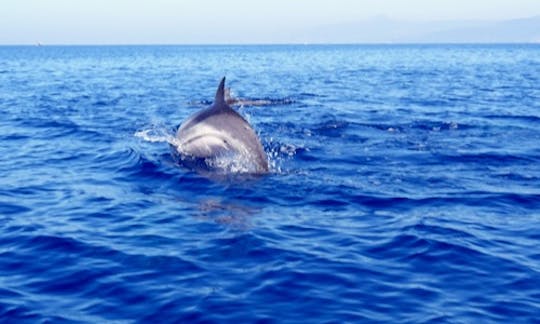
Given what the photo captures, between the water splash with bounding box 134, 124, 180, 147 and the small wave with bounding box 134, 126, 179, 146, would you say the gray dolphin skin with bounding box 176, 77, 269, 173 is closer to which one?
the water splash with bounding box 134, 124, 180, 147

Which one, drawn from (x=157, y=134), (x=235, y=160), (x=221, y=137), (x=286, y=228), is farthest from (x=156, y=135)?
(x=286, y=228)

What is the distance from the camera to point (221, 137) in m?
17.2

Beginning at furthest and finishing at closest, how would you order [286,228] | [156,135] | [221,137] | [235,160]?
[156,135]
[221,137]
[235,160]
[286,228]

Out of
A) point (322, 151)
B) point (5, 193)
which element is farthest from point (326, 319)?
point (322, 151)

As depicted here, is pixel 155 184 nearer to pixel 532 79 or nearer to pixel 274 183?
pixel 274 183

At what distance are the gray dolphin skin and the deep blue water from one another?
28.3 inches

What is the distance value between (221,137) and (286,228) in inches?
221

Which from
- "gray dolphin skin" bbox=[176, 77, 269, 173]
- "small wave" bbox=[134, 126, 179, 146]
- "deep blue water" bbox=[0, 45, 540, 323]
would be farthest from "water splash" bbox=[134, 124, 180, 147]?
"gray dolphin skin" bbox=[176, 77, 269, 173]

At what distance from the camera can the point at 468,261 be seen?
10438 millimetres

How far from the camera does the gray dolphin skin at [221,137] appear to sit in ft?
53.7

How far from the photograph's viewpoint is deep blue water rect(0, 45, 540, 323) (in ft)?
29.1

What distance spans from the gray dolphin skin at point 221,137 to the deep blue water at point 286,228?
28.3 inches

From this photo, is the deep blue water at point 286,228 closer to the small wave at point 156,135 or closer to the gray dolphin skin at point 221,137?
the small wave at point 156,135

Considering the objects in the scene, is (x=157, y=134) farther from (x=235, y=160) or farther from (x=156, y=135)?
(x=235, y=160)
